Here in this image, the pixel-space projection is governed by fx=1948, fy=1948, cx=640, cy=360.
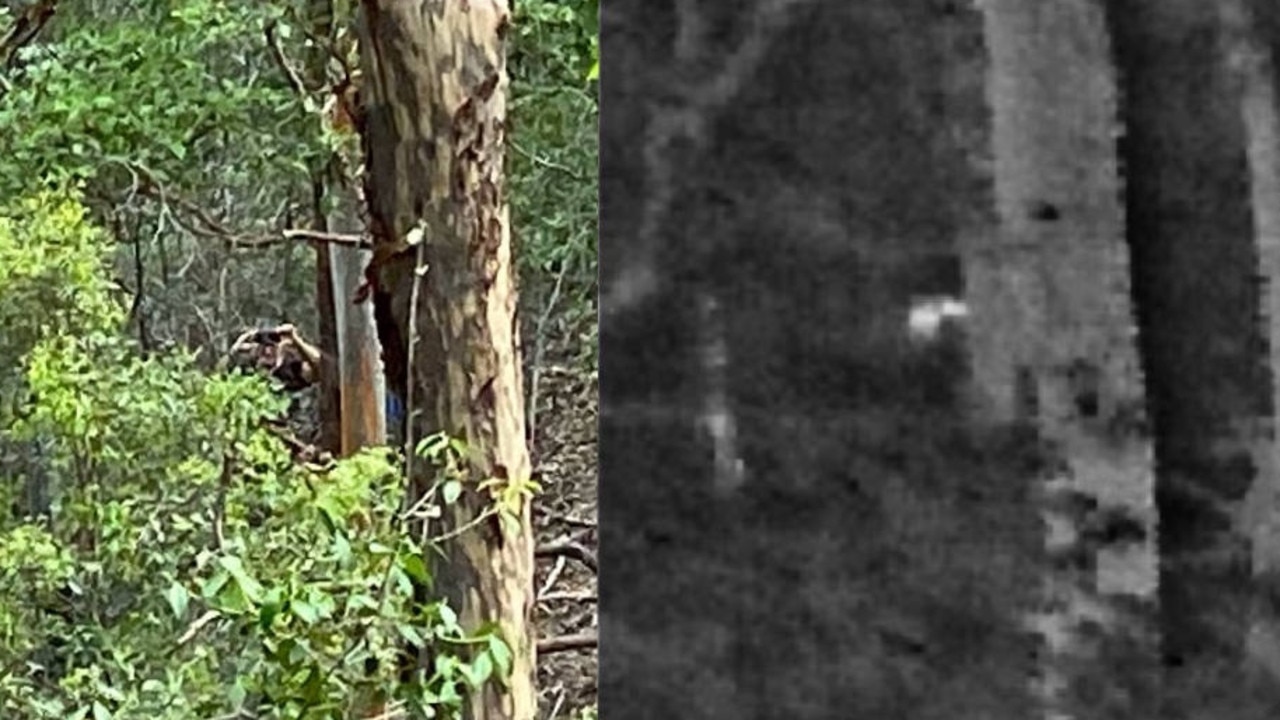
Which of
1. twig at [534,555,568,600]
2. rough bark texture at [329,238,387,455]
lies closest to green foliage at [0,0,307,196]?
rough bark texture at [329,238,387,455]

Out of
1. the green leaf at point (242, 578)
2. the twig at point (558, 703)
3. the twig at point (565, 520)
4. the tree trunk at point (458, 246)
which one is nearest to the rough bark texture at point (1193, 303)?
the green leaf at point (242, 578)

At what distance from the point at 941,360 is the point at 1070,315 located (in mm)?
20

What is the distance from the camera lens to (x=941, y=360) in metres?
0.29

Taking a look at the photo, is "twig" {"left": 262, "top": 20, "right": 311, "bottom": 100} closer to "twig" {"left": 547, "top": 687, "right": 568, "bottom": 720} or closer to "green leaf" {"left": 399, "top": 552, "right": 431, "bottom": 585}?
"twig" {"left": 547, "top": 687, "right": 568, "bottom": 720}

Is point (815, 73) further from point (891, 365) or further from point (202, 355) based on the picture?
point (202, 355)

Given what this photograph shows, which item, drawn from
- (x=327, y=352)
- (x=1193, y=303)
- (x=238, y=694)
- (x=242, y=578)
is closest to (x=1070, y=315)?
(x=1193, y=303)

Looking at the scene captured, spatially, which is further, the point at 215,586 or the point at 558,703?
the point at 558,703

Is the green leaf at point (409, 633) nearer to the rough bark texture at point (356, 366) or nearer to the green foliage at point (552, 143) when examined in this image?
the green foliage at point (552, 143)

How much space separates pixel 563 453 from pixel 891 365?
6646 millimetres

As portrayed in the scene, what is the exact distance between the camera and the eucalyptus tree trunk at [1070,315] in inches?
11.1

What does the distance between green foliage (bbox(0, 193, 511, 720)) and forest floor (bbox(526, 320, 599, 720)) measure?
47.6 inches

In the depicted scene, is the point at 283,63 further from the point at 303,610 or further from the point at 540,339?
the point at 303,610

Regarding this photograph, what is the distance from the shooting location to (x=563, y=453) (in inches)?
273

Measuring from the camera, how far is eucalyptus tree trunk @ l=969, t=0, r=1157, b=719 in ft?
0.92
